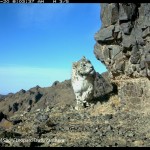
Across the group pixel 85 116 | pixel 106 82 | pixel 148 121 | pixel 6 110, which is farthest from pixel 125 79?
pixel 6 110

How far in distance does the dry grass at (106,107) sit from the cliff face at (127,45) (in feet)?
2.71

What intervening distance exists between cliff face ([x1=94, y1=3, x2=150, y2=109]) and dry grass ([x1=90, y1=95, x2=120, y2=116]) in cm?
83

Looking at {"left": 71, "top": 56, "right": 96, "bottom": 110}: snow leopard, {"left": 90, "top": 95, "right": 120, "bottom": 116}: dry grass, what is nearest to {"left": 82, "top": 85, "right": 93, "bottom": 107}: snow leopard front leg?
{"left": 71, "top": 56, "right": 96, "bottom": 110}: snow leopard

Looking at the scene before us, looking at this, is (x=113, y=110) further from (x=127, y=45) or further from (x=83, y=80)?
(x=127, y=45)

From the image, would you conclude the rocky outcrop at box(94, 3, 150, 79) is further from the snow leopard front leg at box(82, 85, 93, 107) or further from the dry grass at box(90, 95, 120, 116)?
the snow leopard front leg at box(82, 85, 93, 107)

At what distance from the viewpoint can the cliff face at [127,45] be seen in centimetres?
2411

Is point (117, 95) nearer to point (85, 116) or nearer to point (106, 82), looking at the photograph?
point (85, 116)

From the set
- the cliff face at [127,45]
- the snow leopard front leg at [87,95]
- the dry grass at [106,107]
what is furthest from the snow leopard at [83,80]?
the cliff face at [127,45]

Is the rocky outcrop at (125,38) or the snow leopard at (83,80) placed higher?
the rocky outcrop at (125,38)

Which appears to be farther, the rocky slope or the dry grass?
the dry grass

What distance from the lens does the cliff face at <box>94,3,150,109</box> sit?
79.1 feet

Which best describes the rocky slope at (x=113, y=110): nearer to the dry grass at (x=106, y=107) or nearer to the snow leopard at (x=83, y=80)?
the dry grass at (x=106, y=107)

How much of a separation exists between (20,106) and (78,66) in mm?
33923

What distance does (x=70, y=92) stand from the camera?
193 ft
